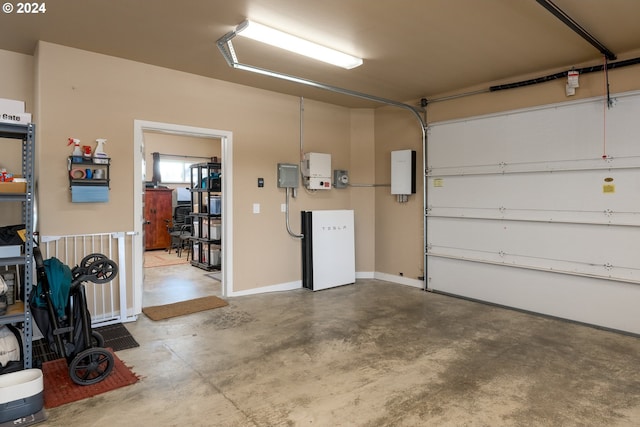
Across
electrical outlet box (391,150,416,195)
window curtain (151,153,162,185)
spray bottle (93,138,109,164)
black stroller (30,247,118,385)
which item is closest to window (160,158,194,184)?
window curtain (151,153,162,185)

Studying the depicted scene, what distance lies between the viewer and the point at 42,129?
11.5ft

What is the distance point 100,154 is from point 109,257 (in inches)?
41.9

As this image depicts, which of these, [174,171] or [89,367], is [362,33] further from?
[174,171]

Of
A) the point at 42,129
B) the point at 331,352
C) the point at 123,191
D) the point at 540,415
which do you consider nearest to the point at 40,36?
the point at 42,129

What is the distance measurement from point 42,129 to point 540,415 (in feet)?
15.3

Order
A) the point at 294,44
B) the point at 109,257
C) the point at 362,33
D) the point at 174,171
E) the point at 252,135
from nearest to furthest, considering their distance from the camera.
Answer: the point at 362,33 < the point at 294,44 < the point at 109,257 < the point at 252,135 < the point at 174,171

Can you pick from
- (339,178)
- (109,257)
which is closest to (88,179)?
(109,257)

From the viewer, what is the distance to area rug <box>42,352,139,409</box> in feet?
7.96

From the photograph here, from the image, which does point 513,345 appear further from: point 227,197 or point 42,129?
point 42,129

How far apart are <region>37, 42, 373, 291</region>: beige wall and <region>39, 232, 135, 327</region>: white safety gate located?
0.35 ft

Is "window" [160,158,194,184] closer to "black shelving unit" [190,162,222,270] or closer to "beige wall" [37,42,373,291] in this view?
"black shelving unit" [190,162,222,270]

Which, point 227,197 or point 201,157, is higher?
point 201,157

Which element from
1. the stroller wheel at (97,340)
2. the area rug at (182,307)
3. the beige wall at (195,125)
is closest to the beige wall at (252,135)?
the beige wall at (195,125)

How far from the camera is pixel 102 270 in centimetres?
272
